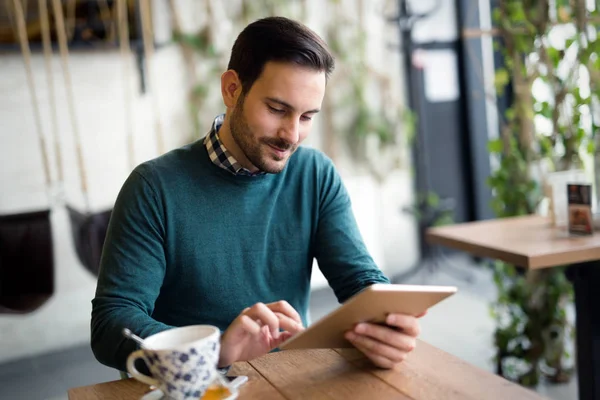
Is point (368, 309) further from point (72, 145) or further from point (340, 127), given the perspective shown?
Result: point (340, 127)

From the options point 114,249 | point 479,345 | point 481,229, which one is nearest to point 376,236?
point 479,345

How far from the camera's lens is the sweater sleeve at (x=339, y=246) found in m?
1.39

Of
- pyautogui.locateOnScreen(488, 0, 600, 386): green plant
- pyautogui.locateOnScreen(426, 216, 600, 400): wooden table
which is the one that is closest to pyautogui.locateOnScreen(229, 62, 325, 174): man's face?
pyautogui.locateOnScreen(426, 216, 600, 400): wooden table

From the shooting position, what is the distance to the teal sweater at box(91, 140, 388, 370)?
1.26 meters

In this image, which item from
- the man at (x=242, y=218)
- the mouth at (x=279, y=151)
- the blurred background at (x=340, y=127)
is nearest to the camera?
the man at (x=242, y=218)

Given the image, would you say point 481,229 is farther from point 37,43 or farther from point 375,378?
point 37,43

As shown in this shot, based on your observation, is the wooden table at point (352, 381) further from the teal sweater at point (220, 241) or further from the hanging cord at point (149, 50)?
the hanging cord at point (149, 50)

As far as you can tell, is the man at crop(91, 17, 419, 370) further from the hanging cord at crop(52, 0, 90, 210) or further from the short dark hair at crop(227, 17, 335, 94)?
the hanging cord at crop(52, 0, 90, 210)

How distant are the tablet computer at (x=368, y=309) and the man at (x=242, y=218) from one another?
0.39 feet

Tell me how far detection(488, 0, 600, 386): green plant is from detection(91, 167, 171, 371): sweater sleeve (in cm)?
180

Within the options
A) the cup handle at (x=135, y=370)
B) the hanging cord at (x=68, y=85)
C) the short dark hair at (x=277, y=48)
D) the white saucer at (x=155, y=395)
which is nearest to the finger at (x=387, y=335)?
the white saucer at (x=155, y=395)

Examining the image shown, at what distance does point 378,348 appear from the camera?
40.0 inches

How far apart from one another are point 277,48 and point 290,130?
170 mm

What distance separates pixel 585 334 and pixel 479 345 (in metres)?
1.39
